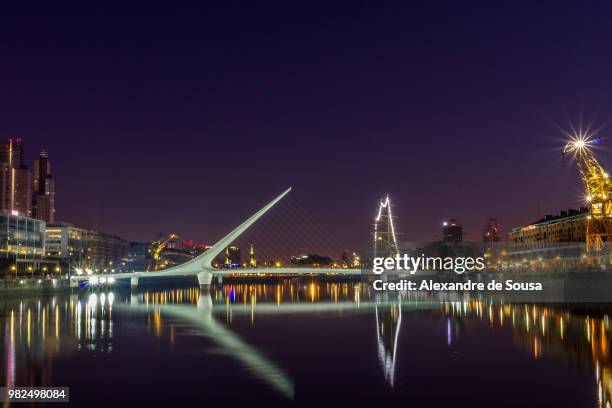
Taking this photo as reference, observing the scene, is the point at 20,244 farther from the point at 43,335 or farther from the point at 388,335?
the point at 388,335

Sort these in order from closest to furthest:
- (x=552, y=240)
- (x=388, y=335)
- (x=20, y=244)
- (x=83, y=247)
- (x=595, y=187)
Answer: (x=388, y=335) → (x=595, y=187) → (x=20, y=244) → (x=552, y=240) → (x=83, y=247)

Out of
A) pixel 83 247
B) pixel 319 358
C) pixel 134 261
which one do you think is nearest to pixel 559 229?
pixel 319 358

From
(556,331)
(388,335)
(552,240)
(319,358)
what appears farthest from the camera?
(552,240)

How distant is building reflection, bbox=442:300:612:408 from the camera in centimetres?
2133

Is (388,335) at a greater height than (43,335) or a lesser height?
lesser

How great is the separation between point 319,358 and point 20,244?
7377cm

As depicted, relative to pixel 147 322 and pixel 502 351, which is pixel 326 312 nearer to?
pixel 147 322

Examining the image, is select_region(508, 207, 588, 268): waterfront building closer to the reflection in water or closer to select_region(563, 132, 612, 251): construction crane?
select_region(563, 132, 612, 251): construction crane

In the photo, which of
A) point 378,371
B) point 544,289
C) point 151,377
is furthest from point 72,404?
point 544,289

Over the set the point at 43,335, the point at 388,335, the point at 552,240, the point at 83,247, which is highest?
the point at 83,247

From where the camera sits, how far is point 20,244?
85062 millimetres

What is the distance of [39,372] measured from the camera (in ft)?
65.5

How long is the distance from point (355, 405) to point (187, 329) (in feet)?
59.8

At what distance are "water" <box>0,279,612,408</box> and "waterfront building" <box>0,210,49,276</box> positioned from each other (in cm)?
4158
